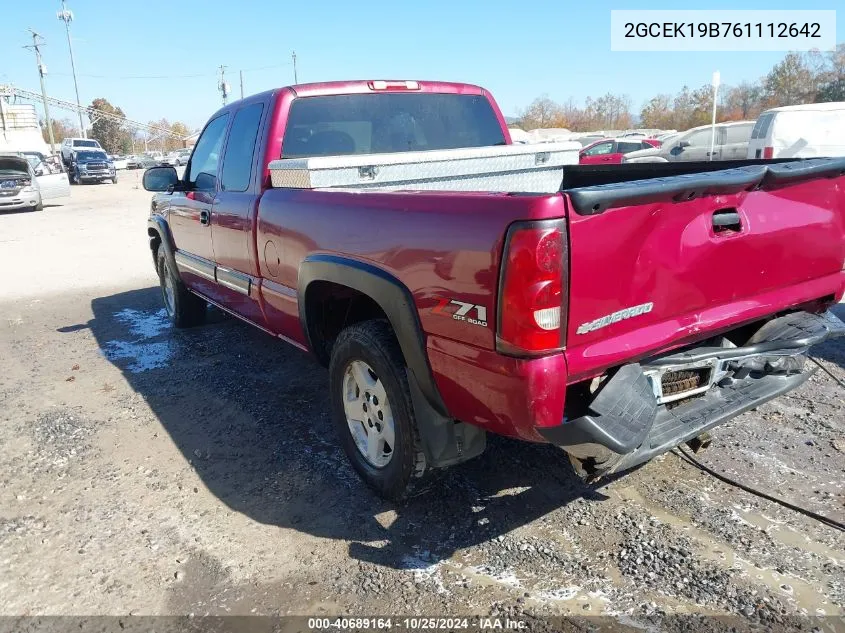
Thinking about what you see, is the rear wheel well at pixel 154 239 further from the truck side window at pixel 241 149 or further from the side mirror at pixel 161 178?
the truck side window at pixel 241 149

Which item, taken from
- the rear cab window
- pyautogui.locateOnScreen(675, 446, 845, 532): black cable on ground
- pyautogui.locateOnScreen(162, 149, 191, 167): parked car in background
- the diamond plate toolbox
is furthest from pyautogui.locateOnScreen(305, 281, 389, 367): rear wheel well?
the rear cab window

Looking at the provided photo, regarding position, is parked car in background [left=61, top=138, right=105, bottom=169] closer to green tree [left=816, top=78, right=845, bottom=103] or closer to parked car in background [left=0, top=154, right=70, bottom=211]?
parked car in background [left=0, top=154, right=70, bottom=211]

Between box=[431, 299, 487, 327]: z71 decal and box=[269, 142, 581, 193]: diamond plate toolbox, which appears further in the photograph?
box=[269, 142, 581, 193]: diamond plate toolbox

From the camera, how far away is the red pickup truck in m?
2.19

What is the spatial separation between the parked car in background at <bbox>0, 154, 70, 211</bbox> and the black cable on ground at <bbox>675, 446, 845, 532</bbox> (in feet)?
68.0

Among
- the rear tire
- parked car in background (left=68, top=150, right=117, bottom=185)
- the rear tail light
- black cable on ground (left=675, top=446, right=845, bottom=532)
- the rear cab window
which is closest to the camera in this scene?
the rear tail light

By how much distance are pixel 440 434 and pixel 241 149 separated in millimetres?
2658

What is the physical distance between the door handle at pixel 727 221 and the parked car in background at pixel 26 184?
830 inches

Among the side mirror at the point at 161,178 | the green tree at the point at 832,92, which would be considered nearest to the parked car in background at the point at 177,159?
the side mirror at the point at 161,178

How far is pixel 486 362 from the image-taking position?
90.7 inches

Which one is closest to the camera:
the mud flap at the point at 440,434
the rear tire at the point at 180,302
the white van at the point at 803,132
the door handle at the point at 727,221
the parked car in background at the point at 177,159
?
the door handle at the point at 727,221

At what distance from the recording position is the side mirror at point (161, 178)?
546cm

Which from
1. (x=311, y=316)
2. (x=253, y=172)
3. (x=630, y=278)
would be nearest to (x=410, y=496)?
(x=311, y=316)

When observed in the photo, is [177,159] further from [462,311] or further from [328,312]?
[462,311]
